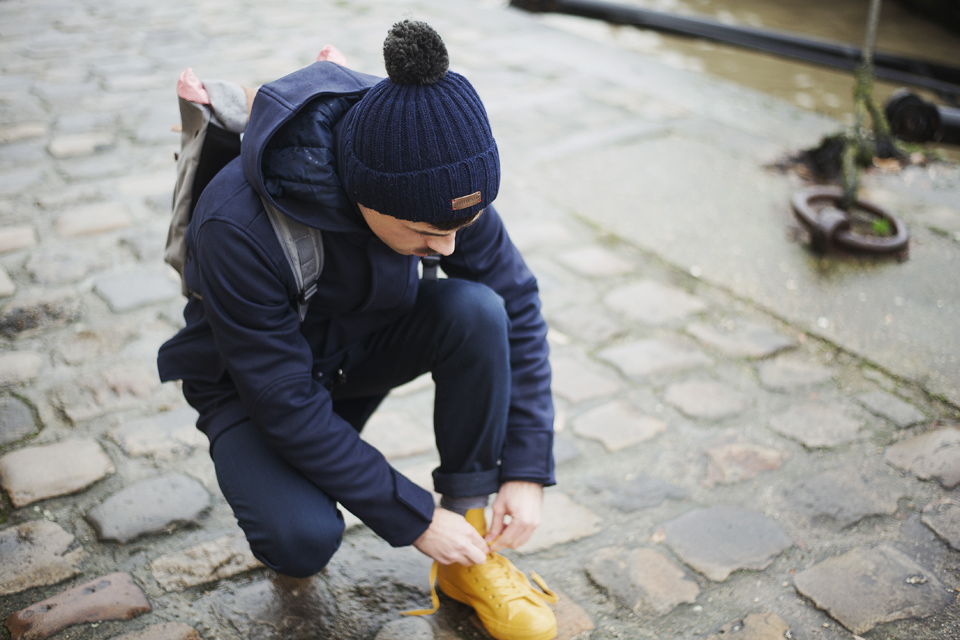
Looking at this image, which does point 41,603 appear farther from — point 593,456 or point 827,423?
point 827,423

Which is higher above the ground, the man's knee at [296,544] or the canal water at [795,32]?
the canal water at [795,32]

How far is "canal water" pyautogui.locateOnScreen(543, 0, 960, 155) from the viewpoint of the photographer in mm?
5797

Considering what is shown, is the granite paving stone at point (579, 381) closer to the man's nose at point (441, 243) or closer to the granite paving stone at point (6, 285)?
the man's nose at point (441, 243)

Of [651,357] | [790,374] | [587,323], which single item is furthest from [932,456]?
[587,323]

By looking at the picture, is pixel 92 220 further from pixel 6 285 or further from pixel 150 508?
pixel 150 508

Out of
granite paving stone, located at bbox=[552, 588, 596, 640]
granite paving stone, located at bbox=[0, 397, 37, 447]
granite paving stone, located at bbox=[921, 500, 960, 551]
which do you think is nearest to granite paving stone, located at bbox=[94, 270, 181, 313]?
granite paving stone, located at bbox=[0, 397, 37, 447]

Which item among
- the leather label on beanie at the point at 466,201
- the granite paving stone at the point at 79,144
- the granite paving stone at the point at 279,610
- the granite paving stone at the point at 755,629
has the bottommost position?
the granite paving stone at the point at 755,629

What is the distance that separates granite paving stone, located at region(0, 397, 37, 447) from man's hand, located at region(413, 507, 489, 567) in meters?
1.25

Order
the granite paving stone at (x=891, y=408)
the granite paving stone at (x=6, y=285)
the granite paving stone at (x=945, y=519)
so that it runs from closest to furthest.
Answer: the granite paving stone at (x=945, y=519) → the granite paving stone at (x=891, y=408) → the granite paving stone at (x=6, y=285)

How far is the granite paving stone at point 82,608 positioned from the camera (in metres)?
1.66

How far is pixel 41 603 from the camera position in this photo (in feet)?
5.65

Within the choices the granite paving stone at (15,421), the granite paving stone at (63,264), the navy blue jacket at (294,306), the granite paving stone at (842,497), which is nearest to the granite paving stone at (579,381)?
the granite paving stone at (842,497)

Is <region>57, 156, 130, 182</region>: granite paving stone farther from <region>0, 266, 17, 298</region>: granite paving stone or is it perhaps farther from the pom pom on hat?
the pom pom on hat

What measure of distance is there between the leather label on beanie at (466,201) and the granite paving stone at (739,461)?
1197mm
